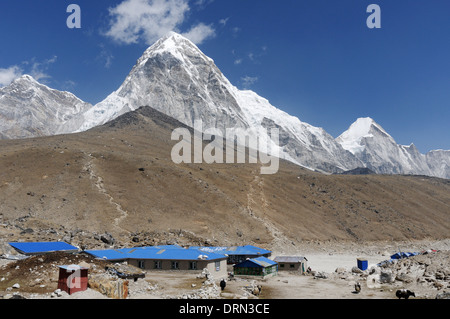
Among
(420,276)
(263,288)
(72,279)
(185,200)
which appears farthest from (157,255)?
(185,200)

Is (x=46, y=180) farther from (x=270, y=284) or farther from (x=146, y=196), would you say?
(x=270, y=284)

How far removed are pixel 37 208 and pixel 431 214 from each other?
122 m

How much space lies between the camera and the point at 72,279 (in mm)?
26578

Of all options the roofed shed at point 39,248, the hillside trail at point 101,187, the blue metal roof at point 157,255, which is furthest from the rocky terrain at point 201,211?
the blue metal roof at point 157,255

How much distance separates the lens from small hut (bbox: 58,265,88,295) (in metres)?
26.3

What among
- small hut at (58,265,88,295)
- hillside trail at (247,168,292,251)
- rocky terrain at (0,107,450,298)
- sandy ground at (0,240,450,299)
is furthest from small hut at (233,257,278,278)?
hillside trail at (247,168,292,251)

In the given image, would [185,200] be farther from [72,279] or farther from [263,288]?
[72,279]

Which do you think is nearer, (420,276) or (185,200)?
(420,276)

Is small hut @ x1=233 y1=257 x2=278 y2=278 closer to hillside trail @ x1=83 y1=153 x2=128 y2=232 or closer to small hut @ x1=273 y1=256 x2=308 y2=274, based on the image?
small hut @ x1=273 y1=256 x2=308 y2=274

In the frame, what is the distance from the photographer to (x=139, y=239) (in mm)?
72625

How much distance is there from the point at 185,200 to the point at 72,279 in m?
71.0

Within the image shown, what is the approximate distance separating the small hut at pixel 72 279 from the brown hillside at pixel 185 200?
40800 mm
